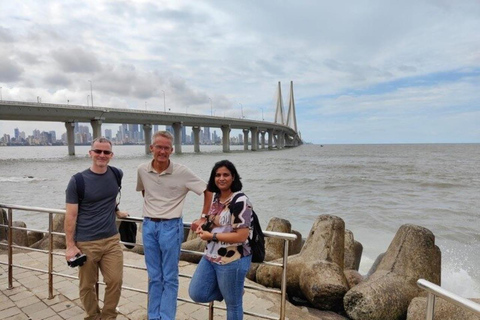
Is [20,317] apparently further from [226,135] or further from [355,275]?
[226,135]

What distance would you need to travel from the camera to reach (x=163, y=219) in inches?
112

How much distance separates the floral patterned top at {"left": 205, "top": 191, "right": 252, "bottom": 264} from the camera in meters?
2.44

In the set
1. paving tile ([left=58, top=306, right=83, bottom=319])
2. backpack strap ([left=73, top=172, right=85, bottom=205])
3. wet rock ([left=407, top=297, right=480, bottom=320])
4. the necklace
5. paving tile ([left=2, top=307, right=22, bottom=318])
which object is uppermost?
backpack strap ([left=73, top=172, right=85, bottom=205])

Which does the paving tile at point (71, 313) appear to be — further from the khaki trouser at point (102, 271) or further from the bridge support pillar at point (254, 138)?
the bridge support pillar at point (254, 138)

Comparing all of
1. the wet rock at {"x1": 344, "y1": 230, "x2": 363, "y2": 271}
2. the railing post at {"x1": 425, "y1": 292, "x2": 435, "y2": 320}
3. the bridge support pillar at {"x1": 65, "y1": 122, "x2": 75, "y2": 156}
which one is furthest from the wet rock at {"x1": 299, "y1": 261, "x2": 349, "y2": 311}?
the bridge support pillar at {"x1": 65, "y1": 122, "x2": 75, "y2": 156}

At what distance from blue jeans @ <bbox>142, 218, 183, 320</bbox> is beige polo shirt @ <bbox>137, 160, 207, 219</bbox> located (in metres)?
0.11

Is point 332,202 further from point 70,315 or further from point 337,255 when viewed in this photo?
point 70,315

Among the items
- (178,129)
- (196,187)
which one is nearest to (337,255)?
(196,187)

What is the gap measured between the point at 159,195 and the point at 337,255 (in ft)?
11.1

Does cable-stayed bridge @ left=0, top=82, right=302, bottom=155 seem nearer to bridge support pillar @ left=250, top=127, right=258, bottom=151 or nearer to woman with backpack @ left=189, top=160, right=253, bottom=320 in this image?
bridge support pillar @ left=250, top=127, right=258, bottom=151

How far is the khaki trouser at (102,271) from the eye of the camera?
9.77 ft

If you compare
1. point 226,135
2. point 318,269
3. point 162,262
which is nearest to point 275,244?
point 318,269

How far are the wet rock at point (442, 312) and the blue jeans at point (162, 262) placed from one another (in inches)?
108

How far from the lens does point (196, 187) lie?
115 inches
